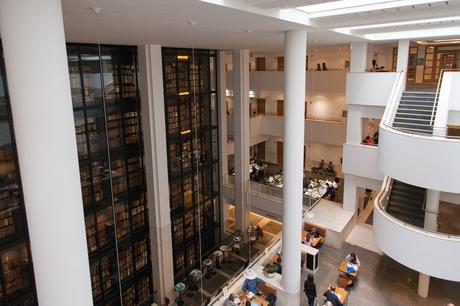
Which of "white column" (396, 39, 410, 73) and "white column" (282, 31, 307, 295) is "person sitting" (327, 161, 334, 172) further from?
"white column" (282, 31, 307, 295)

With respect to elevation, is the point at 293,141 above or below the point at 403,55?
below

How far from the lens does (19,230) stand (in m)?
9.26

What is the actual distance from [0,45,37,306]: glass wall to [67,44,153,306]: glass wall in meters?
2.06

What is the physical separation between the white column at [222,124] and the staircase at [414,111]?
729cm

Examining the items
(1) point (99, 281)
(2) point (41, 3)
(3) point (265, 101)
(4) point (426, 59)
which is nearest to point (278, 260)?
(1) point (99, 281)

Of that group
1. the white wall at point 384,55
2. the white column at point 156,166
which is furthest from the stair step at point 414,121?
the white wall at point 384,55

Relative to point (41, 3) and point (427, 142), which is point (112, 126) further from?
point (427, 142)

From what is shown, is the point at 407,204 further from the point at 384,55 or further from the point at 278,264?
the point at 384,55

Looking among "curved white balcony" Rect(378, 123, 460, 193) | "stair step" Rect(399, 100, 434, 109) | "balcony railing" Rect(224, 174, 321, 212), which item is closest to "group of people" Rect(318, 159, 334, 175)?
"balcony railing" Rect(224, 174, 321, 212)

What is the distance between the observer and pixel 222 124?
1605cm

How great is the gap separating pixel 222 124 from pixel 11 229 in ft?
31.1

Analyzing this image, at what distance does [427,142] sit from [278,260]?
21.0ft

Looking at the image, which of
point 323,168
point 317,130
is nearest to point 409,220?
point 317,130

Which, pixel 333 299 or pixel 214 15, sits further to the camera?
pixel 333 299
